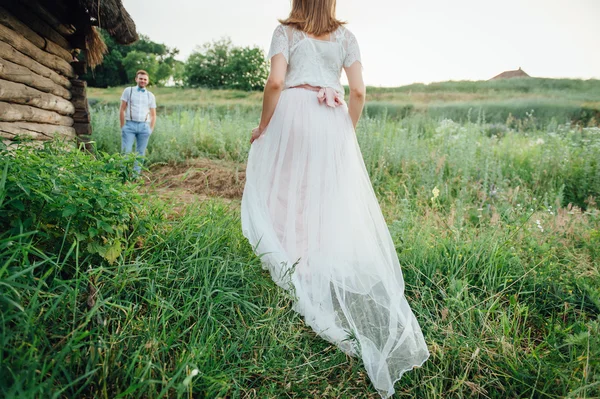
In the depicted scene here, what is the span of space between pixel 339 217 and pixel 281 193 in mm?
464

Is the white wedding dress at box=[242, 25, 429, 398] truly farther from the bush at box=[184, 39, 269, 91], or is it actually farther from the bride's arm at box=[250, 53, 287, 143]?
the bush at box=[184, 39, 269, 91]

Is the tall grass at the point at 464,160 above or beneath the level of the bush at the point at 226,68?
beneath

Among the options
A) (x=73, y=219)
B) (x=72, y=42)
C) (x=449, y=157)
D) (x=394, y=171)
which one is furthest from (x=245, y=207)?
(x=72, y=42)

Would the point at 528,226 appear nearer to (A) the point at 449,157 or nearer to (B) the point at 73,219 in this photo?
(A) the point at 449,157

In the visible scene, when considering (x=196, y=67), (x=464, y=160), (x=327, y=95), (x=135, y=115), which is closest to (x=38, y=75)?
(x=135, y=115)

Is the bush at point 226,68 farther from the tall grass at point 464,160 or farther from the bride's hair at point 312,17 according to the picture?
the bride's hair at point 312,17

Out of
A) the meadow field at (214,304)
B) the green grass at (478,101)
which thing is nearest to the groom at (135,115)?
the green grass at (478,101)

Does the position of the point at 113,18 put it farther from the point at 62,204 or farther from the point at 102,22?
the point at 62,204

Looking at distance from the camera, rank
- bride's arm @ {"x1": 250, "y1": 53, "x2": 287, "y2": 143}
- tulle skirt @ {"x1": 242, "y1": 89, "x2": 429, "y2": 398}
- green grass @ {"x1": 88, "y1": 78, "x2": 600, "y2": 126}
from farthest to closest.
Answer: green grass @ {"x1": 88, "y1": 78, "x2": 600, "y2": 126} → bride's arm @ {"x1": 250, "y1": 53, "x2": 287, "y2": 143} → tulle skirt @ {"x1": 242, "y1": 89, "x2": 429, "y2": 398}

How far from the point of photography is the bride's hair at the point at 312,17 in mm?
2420

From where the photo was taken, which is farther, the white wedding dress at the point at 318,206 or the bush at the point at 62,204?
the white wedding dress at the point at 318,206

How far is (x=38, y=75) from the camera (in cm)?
407

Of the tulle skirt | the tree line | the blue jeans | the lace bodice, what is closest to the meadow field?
the tulle skirt

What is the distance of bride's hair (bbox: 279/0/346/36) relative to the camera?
95.3 inches
